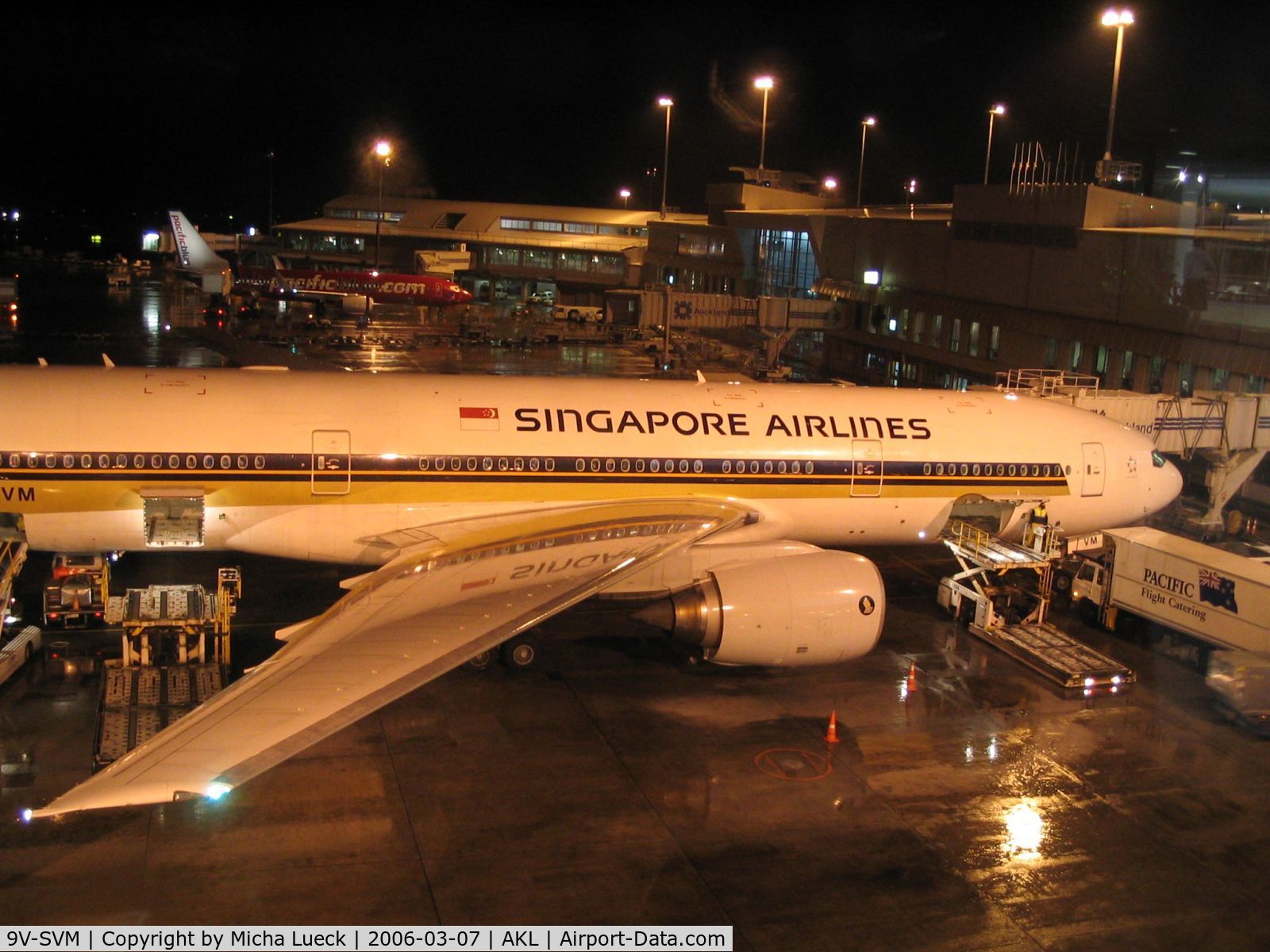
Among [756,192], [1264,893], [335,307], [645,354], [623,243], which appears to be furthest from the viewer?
[623,243]

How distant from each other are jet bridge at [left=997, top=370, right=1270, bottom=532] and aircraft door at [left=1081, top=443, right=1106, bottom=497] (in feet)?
13.7

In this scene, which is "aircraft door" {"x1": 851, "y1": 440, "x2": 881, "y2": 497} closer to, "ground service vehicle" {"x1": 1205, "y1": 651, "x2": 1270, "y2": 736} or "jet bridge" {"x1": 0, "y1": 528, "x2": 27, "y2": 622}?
"ground service vehicle" {"x1": 1205, "y1": 651, "x2": 1270, "y2": 736}

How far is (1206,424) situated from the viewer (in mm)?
25438

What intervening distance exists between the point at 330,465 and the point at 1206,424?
19891 millimetres

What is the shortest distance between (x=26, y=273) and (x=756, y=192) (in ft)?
227

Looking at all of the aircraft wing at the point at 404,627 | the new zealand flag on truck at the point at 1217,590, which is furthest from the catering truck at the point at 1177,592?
the aircraft wing at the point at 404,627

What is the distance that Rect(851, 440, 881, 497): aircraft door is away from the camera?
1908cm

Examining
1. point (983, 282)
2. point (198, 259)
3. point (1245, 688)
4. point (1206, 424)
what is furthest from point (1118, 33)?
point (198, 259)

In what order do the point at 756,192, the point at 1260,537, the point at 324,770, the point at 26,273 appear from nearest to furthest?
the point at 324,770 < the point at 1260,537 < the point at 756,192 < the point at 26,273

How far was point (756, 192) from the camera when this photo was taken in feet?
208

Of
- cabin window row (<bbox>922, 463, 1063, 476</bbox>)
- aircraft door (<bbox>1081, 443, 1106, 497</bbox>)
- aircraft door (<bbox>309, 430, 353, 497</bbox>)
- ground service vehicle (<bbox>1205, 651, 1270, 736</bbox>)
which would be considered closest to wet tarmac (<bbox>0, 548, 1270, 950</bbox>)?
ground service vehicle (<bbox>1205, 651, 1270, 736</bbox>)

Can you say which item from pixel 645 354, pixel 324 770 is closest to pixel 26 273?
pixel 645 354

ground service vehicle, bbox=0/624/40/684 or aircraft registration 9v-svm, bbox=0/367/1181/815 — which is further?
aircraft registration 9v-svm, bbox=0/367/1181/815

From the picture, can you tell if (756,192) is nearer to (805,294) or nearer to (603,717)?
(805,294)
